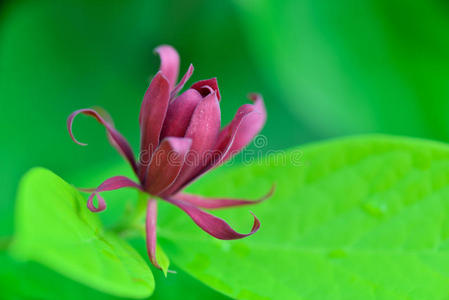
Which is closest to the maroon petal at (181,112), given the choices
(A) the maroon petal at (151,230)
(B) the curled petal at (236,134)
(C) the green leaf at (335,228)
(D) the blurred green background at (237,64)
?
(B) the curled petal at (236,134)

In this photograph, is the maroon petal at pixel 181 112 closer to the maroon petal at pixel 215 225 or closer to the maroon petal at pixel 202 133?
the maroon petal at pixel 202 133

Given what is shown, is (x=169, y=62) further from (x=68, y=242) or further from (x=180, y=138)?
(x=68, y=242)

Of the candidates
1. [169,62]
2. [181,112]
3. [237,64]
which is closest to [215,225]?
[181,112]

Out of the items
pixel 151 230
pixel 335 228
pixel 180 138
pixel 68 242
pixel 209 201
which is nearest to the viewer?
pixel 68 242

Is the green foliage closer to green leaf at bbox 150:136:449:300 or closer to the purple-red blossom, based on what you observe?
green leaf at bbox 150:136:449:300

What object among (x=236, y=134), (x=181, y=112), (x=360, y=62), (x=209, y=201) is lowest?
(x=360, y=62)

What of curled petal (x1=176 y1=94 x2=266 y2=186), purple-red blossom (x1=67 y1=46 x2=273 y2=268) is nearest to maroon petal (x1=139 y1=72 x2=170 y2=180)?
purple-red blossom (x1=67 y1=46 x2=273 y2=268)
